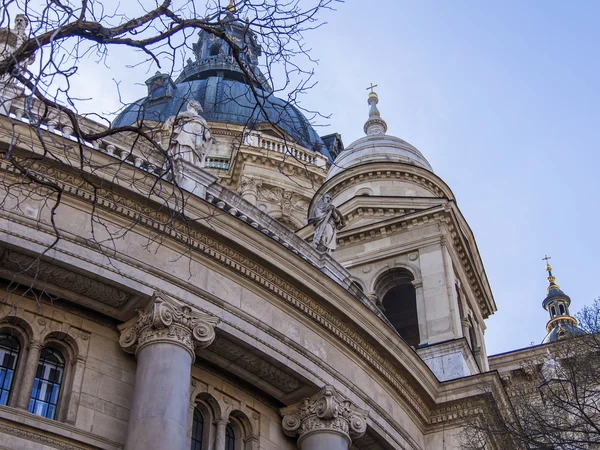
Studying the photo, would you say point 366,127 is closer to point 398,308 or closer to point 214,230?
point 398,308

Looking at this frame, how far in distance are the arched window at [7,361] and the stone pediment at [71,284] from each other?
98 cm

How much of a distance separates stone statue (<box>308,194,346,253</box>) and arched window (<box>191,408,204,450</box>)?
5411 millimetres

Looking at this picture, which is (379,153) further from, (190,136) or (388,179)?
(190,136)

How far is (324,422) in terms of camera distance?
736 inches

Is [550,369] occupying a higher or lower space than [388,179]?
lower

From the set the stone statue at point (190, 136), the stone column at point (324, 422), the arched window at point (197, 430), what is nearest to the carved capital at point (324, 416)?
the stone column at point (324, 422)

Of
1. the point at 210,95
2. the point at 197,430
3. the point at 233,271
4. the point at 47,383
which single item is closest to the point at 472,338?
the point at 233,271

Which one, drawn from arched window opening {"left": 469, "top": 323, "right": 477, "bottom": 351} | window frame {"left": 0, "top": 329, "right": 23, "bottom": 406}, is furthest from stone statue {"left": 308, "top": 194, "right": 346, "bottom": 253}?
arched window opening {"left": 469, "top": 323, "right": 477, "bottom": 351}

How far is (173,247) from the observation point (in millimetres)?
17531

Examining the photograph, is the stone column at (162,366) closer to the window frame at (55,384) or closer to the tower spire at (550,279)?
the window frame at (55,384)

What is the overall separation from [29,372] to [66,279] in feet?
5.42

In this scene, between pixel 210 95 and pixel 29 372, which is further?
pixel 210 95

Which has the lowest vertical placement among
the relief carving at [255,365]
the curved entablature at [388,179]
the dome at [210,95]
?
the relief carving at [255,365]

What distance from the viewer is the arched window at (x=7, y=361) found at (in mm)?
15562
